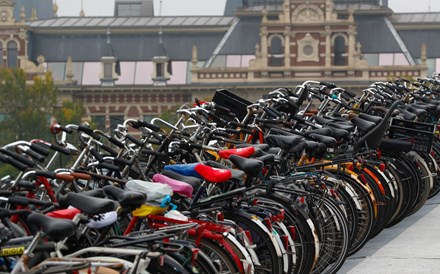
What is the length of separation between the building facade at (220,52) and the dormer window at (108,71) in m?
0.06

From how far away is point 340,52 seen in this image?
104188 mm

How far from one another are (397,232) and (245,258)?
5453mm

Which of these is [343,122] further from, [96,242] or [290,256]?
[96,242]

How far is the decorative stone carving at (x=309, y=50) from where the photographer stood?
10269 centimetres

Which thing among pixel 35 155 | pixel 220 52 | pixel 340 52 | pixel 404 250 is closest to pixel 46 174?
pixel 35 155

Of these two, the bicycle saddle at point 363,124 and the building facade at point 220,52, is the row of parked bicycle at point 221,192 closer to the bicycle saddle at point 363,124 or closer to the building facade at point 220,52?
the bicycle saddle at point 363,124

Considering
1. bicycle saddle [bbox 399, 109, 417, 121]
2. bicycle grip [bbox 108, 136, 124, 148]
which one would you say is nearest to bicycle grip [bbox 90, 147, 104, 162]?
bicycle grip [bbox 108, 136, 124, 148]

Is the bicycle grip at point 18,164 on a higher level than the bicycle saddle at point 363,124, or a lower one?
higher

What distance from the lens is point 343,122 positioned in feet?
45.6

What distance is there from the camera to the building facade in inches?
4013

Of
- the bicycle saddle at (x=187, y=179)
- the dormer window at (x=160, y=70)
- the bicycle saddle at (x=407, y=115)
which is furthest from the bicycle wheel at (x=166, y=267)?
the dormer window at (x=160, y=70)

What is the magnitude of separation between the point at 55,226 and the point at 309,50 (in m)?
95.6

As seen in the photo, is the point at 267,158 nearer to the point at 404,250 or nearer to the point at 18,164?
the point at 18,164

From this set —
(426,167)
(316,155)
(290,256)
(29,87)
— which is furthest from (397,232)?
(29,87)
